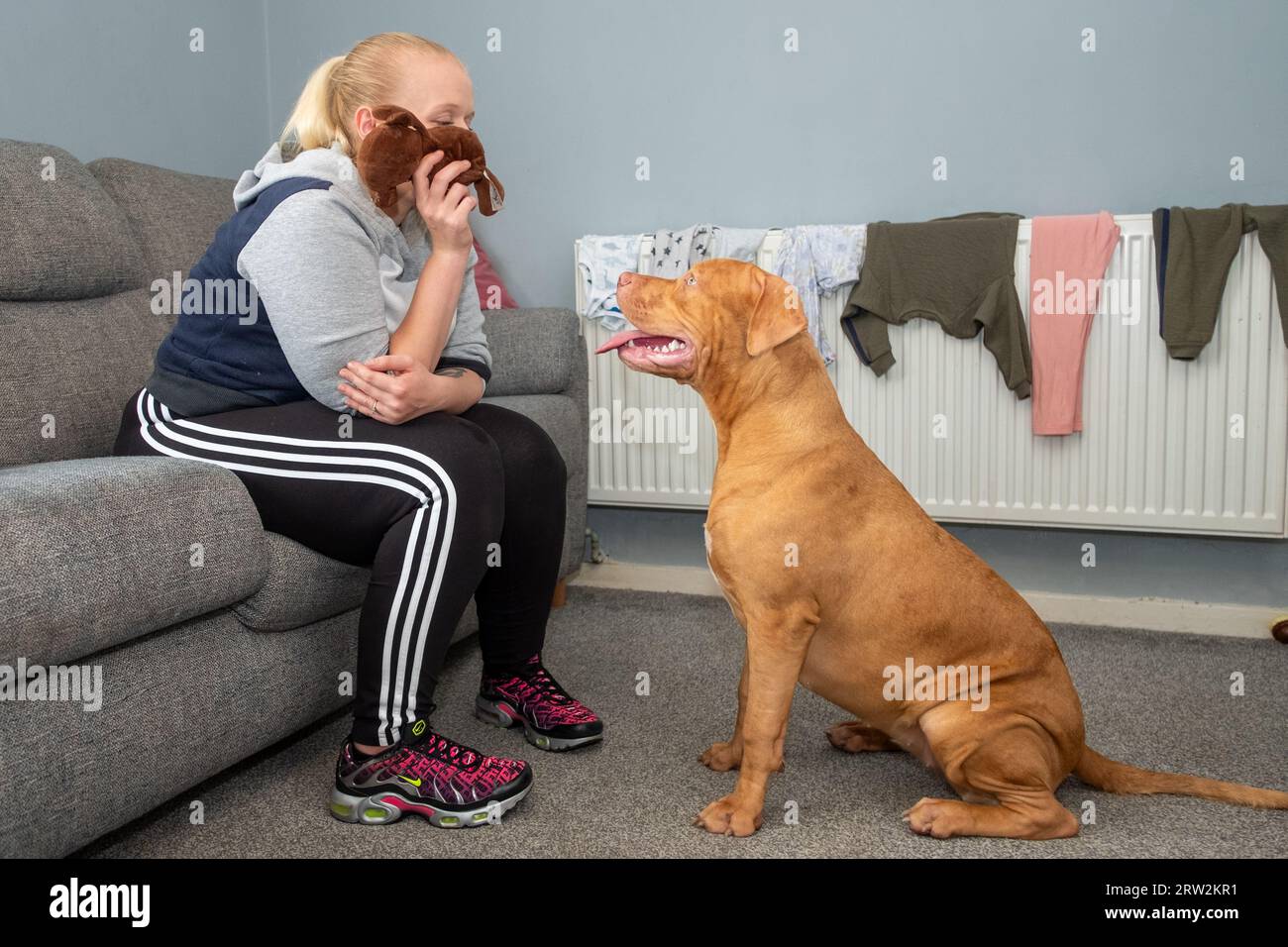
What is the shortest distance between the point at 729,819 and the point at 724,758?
0.73 feet

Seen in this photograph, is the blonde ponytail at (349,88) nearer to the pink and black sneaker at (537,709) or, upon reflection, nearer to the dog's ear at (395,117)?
the dog's ear at (395,117)

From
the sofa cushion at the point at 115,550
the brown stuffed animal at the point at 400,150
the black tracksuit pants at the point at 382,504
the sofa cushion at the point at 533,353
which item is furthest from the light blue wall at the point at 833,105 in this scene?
the sofa cushion at the point at 115,550

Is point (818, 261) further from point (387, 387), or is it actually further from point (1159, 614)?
point (387, 387)

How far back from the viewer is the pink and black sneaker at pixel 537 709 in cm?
174

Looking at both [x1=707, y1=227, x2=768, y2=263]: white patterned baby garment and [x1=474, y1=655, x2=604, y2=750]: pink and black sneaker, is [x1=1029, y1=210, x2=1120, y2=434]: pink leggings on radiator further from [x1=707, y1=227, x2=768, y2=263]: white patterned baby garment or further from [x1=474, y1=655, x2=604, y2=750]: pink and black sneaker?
[x1=474, y1=655, x2=604, y2=750]: pink and black sneaker

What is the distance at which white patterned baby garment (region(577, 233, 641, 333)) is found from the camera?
9.32 ft

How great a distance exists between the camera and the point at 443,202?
1594mm

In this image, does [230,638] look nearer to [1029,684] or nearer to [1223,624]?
[1029,684]

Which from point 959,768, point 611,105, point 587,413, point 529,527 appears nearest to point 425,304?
point 529,527

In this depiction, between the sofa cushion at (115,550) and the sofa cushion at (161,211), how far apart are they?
3.03 ft

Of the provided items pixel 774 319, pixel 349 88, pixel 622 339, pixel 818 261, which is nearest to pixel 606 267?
pixel 818 261

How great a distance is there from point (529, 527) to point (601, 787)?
0.43m

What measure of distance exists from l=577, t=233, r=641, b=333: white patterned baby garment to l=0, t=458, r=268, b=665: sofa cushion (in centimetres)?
152

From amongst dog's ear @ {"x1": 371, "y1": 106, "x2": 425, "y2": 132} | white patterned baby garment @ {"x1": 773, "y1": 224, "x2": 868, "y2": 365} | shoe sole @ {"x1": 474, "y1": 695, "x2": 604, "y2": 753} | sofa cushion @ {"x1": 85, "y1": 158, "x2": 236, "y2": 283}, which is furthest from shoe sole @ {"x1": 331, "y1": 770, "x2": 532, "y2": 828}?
white patterned baby garment @ {"x1": 773, "y1": 224, "x2": 868, "y2": 365}
